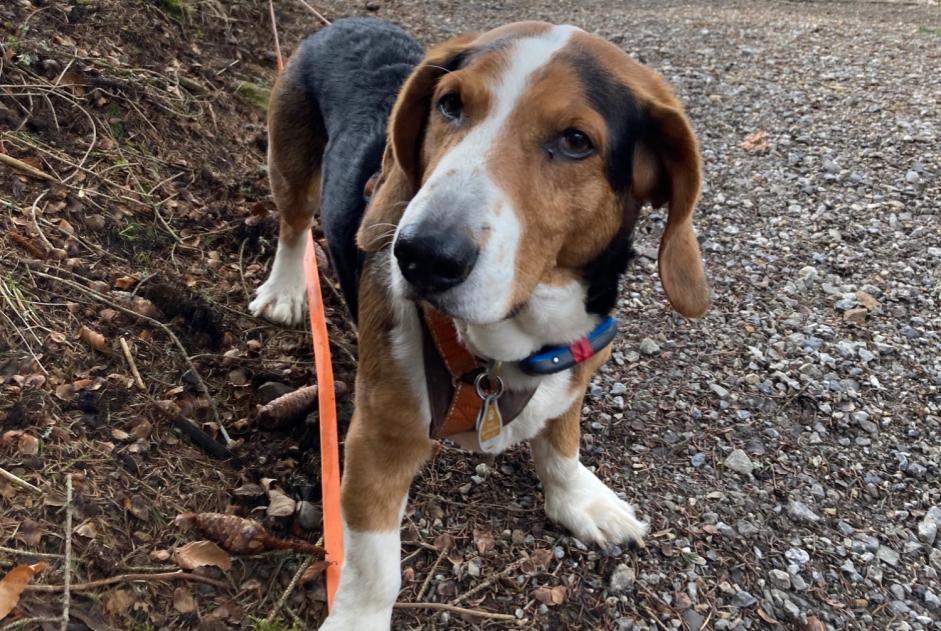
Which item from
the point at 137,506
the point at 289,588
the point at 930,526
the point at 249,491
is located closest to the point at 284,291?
the point at 249,491

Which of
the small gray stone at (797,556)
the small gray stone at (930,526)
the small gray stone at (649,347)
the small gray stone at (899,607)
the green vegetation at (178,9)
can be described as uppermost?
the green vegetation at (178,9)

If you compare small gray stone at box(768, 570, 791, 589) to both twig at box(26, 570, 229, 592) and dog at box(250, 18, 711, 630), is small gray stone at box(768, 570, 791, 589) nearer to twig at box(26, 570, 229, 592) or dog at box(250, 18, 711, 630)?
dog at box(250, 18, 711, 630)

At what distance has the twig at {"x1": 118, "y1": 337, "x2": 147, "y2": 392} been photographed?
3.16m

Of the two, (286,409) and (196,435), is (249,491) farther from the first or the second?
(286,409)

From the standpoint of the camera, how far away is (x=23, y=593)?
2.28 metres

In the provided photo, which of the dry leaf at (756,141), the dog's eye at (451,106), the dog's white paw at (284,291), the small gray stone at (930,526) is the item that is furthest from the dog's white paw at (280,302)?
the dry leaf at (756,141)

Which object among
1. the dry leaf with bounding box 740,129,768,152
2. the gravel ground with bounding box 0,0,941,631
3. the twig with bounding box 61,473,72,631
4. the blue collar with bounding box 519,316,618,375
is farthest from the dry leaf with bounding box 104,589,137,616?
the dry leaf with bounding box 740,129,768,152

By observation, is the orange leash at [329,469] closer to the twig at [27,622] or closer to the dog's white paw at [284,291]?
the dog's white paw at [284,291]

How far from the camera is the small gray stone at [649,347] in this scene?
412 cm

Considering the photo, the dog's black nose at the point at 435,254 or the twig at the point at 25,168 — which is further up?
the dog's black nose at the point at 435,254

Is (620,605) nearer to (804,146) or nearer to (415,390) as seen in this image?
(415,390)

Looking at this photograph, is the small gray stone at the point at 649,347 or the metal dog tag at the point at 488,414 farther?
the small gray stone at the point at 649,347

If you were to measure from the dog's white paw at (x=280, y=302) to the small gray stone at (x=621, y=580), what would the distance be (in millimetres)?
2060

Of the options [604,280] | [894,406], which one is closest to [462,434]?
[604,280]
